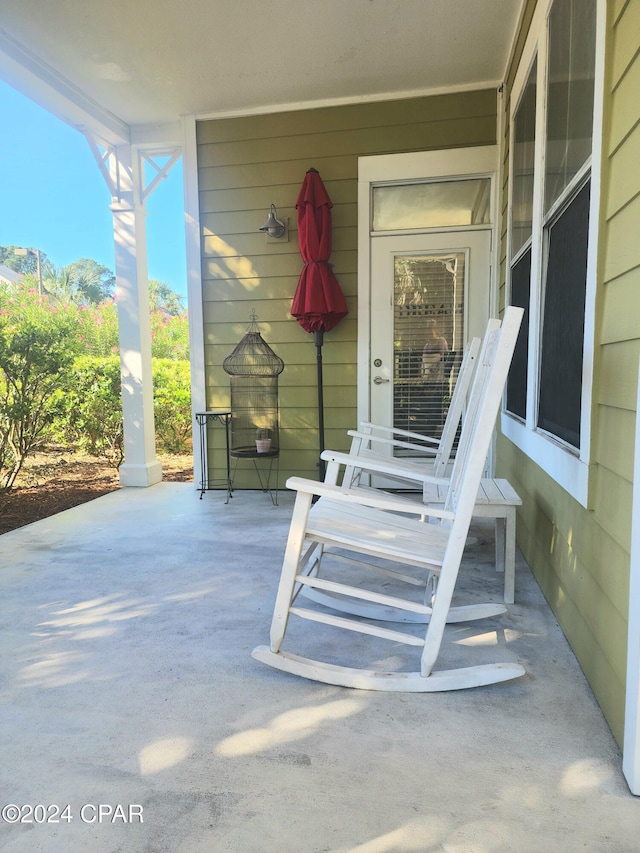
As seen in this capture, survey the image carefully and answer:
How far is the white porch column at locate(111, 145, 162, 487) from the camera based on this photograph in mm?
4148

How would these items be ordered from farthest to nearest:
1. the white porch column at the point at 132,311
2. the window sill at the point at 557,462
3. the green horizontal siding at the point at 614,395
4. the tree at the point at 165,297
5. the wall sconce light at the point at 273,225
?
1. the tree at the point at 165,297
2. the white porch column at the point at 132,311
3. the wall sconce light at the point at 273,225
4. the window sill at the point at 557,462
5. the green horizontal siding at the point at 614,395

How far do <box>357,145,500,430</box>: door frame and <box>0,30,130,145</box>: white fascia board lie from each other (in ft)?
6.42

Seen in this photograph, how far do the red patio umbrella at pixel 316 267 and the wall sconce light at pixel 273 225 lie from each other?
0.18 m

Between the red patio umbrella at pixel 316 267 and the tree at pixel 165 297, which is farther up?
the tree at pixel 165 297

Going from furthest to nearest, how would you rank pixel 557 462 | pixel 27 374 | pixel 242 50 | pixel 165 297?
pixel 165 297
pixel 27 374
pixel 242 50
pixel 557 462

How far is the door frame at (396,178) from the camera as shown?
358 cm

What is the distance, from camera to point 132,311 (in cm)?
417

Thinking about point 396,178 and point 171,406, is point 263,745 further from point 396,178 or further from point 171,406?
point 171,406

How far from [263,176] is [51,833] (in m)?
3.99

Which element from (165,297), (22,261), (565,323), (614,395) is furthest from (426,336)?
(22,261)

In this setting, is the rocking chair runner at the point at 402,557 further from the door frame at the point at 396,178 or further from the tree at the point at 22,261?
the tree at the point at 22,261

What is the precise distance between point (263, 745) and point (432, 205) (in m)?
3.60

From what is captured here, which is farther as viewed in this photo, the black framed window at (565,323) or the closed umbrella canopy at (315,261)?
the closed umbrella canopy at (315,261)

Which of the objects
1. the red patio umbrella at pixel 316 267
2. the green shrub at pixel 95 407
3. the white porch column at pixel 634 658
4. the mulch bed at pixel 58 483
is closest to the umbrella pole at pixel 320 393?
the red patio umbrella at pixel 316 267
